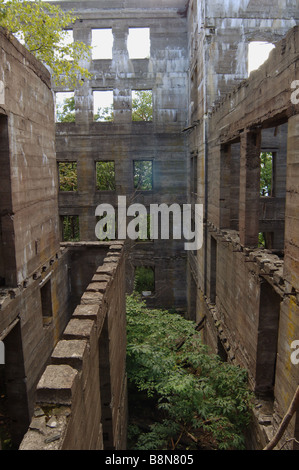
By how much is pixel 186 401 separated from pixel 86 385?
3.37 meters

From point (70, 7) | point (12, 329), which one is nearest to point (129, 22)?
point (70, 7)

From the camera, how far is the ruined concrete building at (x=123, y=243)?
17.6 feet

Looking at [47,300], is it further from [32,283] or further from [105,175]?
[105,175]

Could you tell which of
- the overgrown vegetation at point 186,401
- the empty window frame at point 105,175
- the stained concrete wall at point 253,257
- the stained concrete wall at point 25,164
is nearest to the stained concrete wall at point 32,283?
the stained concrete wall at point 25,164

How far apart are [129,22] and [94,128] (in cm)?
543

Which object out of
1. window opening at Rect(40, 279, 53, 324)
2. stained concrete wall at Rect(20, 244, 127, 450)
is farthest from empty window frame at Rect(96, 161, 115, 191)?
stained concrete wall at Rect(20, 244, 127, 450)

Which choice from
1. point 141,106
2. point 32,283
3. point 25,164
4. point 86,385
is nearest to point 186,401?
point 86,385

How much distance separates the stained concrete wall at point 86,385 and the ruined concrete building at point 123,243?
22 mm

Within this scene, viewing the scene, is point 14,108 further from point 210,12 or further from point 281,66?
point 210,12

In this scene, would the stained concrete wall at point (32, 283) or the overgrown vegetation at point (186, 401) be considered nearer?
the stained concrete wall at point (32, 283)

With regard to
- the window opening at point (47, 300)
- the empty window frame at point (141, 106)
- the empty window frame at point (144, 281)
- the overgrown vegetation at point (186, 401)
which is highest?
the empty window frame at point (141, 106)

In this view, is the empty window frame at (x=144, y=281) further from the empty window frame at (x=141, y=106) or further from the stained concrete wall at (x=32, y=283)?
the stained concrete wall at (x=32, y=283)

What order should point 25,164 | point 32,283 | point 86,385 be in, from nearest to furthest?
point 86,385 < point 25,164 < point 32,283

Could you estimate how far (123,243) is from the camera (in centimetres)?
1109
